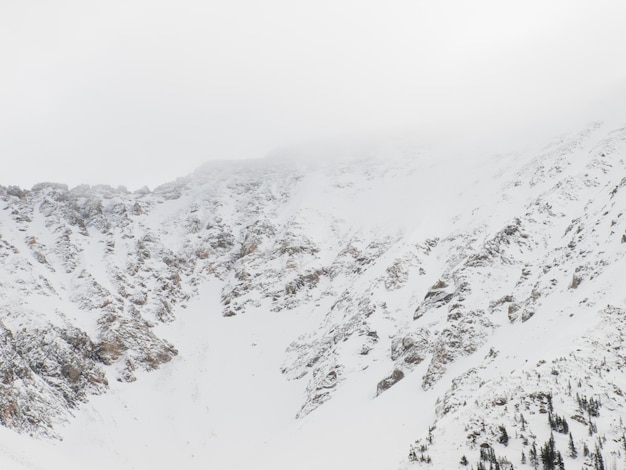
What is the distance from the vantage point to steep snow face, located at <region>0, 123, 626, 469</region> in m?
24.6

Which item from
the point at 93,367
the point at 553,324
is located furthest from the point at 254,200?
the point at 553,324

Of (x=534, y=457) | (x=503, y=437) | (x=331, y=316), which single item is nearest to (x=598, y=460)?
(x=534, y=457)

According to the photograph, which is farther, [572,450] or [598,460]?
[572,450]

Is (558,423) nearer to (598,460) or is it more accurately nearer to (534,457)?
(534,457)

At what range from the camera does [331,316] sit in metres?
71.4

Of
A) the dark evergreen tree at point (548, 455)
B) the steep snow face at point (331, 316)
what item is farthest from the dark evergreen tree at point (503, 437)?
the dark evergreen tree at point (548, 455)

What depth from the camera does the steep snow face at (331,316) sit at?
24562mm

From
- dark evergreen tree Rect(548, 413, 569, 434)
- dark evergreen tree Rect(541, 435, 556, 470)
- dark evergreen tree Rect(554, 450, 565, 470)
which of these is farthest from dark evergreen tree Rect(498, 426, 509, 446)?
dark evergreen tree Rect(554, 450, 565, 470)

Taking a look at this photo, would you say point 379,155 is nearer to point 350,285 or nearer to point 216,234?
point 216,234

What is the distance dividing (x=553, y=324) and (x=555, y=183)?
40.6 metres

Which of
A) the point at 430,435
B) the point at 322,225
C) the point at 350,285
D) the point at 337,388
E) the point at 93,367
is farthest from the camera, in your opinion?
the point at 322,225

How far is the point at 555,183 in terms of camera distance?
66062mm

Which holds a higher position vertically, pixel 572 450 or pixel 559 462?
pixel 559 462

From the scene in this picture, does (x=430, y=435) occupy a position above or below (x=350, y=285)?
above
